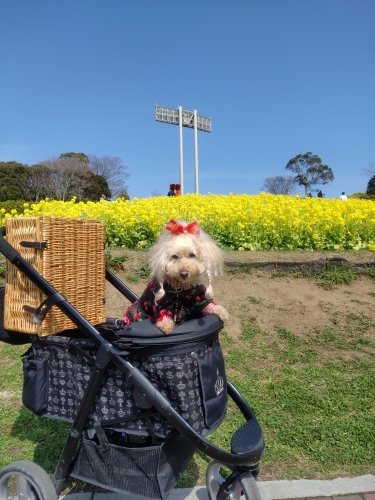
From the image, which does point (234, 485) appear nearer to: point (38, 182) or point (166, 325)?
point (166, 325)

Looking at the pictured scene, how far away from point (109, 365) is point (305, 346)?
2535 mm

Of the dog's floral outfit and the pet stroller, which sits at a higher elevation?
the dog's floral outfit

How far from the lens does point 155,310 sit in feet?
6.56

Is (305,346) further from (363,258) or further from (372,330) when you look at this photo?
(363,258)

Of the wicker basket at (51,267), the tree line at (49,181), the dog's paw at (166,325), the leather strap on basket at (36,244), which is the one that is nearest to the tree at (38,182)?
the tree line at (49,181)

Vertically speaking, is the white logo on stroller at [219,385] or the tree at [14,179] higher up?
the tree at [14,179]

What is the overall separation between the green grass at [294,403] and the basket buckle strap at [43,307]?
1.08m

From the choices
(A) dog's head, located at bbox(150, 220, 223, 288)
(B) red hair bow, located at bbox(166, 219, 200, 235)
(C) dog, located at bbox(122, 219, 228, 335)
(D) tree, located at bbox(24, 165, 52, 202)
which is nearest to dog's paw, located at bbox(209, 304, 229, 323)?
(C) dog, located at bbox(122, 219, 228, 335)

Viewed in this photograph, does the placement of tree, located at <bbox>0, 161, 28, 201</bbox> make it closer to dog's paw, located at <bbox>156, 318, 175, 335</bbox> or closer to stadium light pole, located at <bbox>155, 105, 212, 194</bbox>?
stadium light pole, located at <bbox>155, 105, 212, 194</bbox>

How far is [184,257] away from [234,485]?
107 cm

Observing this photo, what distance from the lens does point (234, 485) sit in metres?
1.97

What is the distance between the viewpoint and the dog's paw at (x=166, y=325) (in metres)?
1.79

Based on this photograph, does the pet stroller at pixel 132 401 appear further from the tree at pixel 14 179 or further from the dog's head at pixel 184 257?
the tree at pixel 14 179

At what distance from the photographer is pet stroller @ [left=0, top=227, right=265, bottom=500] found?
179cm
